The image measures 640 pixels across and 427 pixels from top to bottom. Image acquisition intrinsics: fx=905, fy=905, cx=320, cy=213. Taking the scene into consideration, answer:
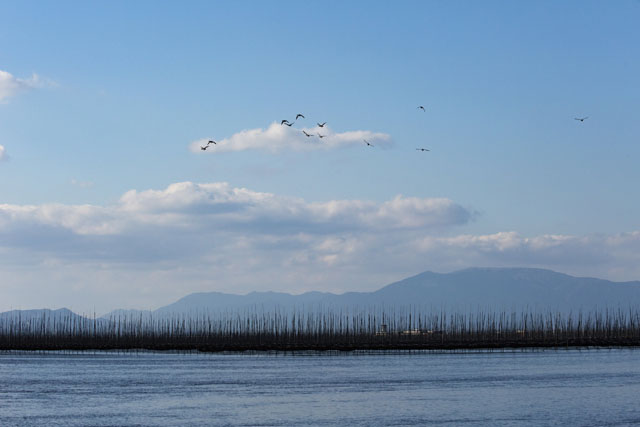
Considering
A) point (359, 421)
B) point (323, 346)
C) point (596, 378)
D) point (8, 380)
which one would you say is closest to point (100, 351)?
point (323, 346)

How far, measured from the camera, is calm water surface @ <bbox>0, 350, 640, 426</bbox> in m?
35.9

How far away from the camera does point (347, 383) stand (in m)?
52.2

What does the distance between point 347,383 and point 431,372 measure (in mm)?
11324

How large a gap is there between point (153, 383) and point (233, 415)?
1775 cm

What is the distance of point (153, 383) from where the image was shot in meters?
53.3

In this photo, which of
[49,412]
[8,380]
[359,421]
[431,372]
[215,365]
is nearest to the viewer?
[359,421]

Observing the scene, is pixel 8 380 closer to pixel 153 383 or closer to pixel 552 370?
pixel 153 383

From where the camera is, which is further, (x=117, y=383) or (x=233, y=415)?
(x=117, y=383)

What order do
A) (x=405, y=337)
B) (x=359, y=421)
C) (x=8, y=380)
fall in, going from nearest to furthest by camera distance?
(x=359, y=421) < (x=8, y=380) < (x=405, y=337)

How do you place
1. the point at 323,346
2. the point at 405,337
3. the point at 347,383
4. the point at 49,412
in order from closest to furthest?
the point at 49,412
the point at 347,383
the point at 323,346
the point at 405,337

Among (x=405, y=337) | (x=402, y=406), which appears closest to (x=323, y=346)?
(x=405, y=337)

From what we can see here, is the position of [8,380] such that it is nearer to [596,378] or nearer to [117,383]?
[117,383]

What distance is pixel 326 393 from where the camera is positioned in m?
46.0

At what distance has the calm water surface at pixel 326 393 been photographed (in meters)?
35.9
